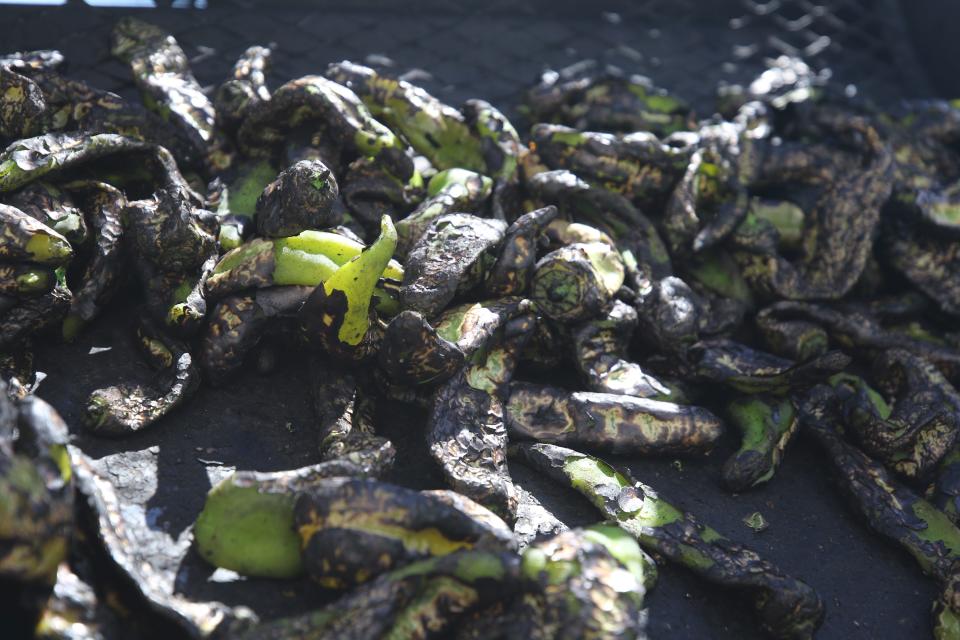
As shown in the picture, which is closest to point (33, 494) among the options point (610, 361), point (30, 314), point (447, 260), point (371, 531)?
point (371, 531)

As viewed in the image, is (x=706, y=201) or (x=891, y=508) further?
(x=706, y=201)

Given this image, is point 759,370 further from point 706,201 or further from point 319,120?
point 319,120

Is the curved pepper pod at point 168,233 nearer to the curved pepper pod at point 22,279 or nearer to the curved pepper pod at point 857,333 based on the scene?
the curved pepper pod at point 22,279

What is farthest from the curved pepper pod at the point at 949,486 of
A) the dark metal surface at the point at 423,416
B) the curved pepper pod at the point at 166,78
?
the curved pepper pod at the point at 166,78

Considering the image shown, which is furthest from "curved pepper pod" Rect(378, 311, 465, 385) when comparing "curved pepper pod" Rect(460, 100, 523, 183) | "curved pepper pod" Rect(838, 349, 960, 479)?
"curved pepper pod" Rect(838, 349, 960, 479)

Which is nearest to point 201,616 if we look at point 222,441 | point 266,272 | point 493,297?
point 222,441

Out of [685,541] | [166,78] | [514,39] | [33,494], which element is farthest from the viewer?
[514,39]

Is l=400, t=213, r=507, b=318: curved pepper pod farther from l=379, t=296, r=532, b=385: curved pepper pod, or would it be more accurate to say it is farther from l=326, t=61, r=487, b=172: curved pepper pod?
l=326, t=61, r=487, b=172: curved pepper pod
